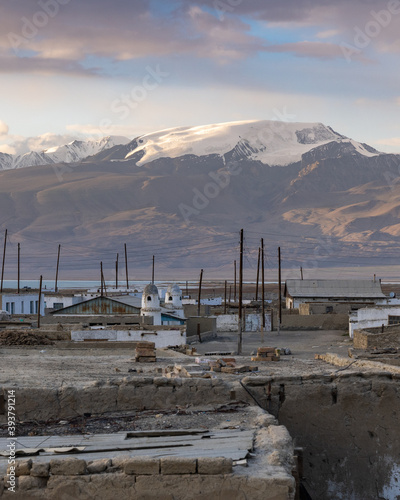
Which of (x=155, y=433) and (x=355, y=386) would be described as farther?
(x=355, y=386)

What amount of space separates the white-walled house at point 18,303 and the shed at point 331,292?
19.2m

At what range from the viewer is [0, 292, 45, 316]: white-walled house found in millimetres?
55062

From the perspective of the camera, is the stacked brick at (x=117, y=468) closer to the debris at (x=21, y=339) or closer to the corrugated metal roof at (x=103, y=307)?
the debris at (x=21, y=339)

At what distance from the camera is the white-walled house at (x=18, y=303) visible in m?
55.1

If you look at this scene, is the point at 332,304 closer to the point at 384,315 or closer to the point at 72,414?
the point at 384,315

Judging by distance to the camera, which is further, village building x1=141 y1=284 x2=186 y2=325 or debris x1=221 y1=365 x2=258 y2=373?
village building x1=141 y1=284 x2=186 y2=325

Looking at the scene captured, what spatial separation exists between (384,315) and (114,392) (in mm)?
32401

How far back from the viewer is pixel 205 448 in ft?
30.5

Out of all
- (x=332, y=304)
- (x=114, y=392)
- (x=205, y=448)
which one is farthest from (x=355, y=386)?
(x=332, y=304)

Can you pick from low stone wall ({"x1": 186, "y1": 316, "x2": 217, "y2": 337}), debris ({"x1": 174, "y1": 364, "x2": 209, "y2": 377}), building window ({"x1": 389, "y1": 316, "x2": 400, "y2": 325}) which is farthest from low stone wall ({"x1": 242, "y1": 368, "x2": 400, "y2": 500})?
low stone wall ({"x1": 186, "y1": 316, "x2": 217, "y2": 337})

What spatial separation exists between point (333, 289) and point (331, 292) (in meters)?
1.12

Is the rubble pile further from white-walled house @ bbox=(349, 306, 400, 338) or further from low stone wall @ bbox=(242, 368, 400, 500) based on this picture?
white-walled house @ bbox=(349, 306, 400, 338)

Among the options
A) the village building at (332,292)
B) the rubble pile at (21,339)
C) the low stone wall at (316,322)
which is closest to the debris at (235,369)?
the rubble pile at (21,339)

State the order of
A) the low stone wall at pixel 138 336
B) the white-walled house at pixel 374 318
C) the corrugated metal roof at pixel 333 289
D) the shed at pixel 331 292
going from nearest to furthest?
1. the low stone wall at pixel 138 336
2. the white-walled house at pixel 374 318
3. the shed at pixel 331 292
4. the corrugated metal roof at pixel 333 289
